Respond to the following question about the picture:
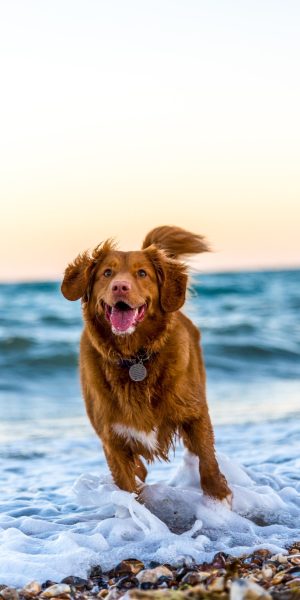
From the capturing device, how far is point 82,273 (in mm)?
4973

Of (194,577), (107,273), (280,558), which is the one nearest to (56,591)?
(194,577)

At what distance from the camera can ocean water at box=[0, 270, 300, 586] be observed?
4.55m

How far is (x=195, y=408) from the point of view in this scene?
16.4 feet

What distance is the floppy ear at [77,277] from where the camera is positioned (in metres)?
4.93

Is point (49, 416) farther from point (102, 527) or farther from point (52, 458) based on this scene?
point (102, 527)

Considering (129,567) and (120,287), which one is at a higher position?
(120,287)

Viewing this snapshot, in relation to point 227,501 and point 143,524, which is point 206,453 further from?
point 143,524

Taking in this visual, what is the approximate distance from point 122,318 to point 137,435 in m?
0.75

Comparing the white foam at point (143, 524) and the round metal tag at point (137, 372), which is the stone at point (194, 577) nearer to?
the white foam at point (143, 524)

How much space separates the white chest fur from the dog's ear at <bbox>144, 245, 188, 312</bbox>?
0.72 m

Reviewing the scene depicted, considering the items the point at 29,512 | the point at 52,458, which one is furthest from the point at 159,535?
the point at 52,458

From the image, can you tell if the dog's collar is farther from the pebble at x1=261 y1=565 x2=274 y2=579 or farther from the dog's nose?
the pebble at x1=261 y1=565 x2=274 y2=579

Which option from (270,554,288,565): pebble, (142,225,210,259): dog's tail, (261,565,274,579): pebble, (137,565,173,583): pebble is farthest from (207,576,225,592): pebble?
(142,225,210,259): dog's tail

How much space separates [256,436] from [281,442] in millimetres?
431
